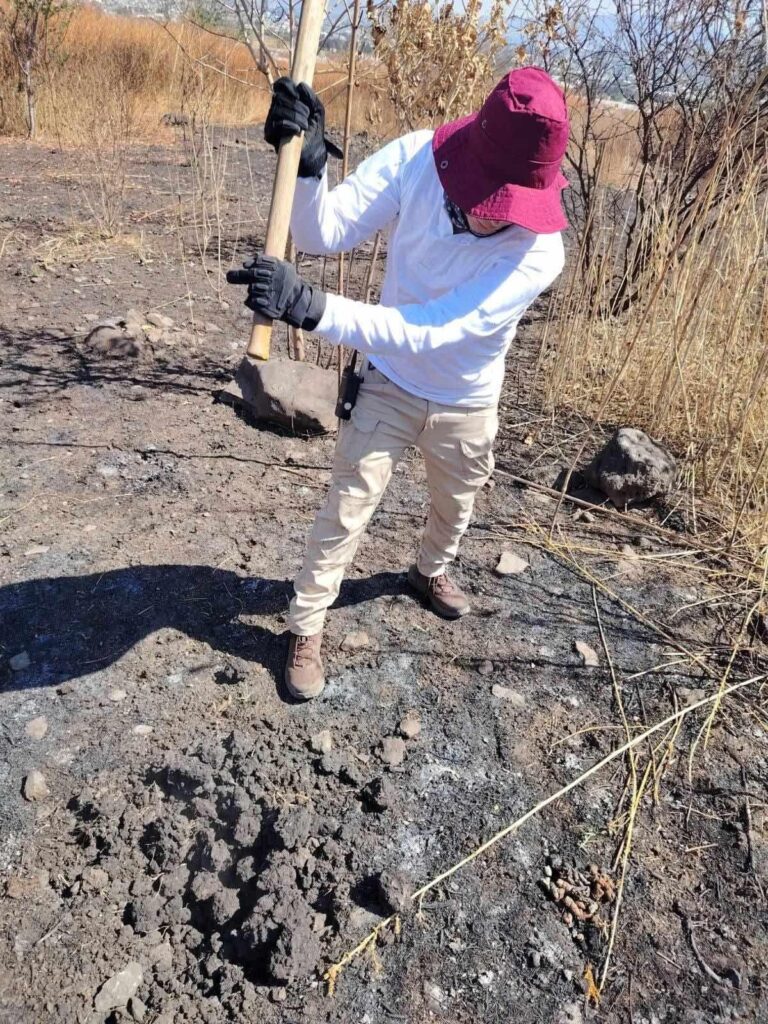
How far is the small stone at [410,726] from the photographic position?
209 centimetres

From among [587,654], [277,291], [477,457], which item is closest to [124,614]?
[477,457]

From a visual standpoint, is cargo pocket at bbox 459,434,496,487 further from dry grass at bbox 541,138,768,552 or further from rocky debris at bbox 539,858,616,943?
dry grass at bbox 541,138,768,552

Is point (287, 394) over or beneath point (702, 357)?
beneath

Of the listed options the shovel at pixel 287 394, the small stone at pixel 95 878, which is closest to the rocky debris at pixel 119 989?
the small stone at pixel 95 878

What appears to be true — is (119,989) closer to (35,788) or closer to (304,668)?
(35,788)

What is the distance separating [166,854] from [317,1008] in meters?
0.46

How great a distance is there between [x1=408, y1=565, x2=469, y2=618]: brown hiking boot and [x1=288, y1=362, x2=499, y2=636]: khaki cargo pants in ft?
1.31

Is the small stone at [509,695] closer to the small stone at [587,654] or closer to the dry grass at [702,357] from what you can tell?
the small stone at [587,654]

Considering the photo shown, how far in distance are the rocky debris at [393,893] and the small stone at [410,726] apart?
0.43 m

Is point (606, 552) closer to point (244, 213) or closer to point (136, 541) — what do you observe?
point (136, 541)

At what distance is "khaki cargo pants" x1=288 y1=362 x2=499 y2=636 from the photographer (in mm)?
1896

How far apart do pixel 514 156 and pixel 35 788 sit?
175cm

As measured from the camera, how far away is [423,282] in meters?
1.77

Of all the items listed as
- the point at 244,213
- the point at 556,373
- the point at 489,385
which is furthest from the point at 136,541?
the point at 244,213
